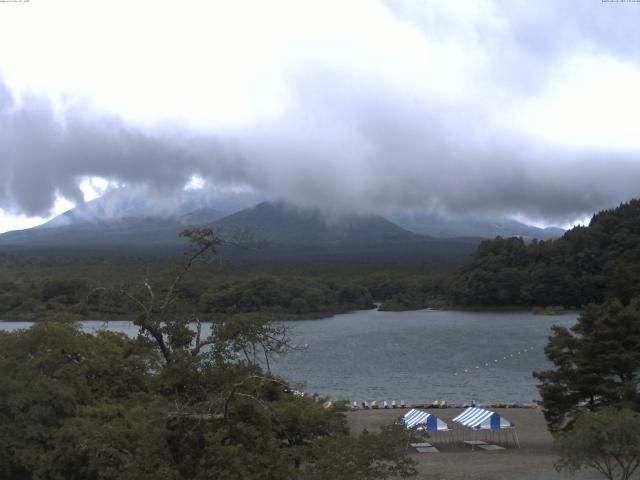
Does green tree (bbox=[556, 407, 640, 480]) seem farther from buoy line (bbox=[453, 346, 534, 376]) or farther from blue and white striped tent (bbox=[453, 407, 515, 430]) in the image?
buoy line (bbox=[453, 346, 534, 376])

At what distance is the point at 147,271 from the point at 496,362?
31.9 m

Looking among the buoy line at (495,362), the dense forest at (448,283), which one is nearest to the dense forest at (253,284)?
the dense forest at (448,283)

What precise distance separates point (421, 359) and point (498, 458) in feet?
74.2

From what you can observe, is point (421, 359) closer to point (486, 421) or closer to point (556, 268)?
point (486, 421)

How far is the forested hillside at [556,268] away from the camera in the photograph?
242ft

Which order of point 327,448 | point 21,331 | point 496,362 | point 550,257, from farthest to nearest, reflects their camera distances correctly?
point 550,257 < point 496,362 < point 21,331 < point 327,448

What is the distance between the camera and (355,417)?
75.6 ft

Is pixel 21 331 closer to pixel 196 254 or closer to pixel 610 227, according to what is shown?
pixel 196 254

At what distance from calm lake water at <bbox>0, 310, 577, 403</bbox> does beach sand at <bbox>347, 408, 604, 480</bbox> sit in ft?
12.3

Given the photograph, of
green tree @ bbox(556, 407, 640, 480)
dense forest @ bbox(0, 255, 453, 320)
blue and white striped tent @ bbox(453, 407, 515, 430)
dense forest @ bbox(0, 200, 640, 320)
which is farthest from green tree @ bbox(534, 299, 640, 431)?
dense forest @ bbox(0, 200, 640, 320)

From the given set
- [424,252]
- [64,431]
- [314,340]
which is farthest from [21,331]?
[424,252]

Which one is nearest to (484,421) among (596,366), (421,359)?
(596,366)

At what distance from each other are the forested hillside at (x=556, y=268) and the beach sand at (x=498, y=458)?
5449cm

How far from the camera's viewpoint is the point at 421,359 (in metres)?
39.3
